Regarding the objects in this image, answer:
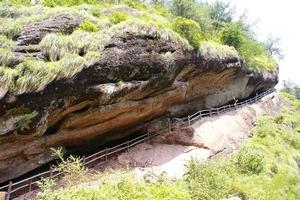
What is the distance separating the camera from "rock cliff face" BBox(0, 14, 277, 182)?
1138 cm

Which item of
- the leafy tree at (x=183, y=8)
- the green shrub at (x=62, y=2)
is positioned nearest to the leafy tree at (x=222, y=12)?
the leafy tree at (x=183, y=8)

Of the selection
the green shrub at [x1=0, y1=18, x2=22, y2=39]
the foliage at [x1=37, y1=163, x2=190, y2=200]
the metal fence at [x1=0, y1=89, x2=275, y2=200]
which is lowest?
the metal fence at [x1=0, y1=89, x2=275, y2=200]

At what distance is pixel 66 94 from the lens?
462 inches

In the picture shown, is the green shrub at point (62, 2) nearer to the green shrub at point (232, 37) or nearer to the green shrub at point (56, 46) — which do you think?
the green shrub at point (56, 46)

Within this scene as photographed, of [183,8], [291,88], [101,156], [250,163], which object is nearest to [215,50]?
[250,163]

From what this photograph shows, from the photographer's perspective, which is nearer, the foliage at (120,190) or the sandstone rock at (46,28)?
the foliage at (120,190)

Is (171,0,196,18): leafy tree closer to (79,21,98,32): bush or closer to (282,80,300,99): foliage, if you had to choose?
(79,21,98,32): bush

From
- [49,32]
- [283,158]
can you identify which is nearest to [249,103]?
[283,158]

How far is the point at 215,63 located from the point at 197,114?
3695 mm

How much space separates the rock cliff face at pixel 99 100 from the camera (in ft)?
37.3

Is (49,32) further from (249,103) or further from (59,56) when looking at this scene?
(249,103)

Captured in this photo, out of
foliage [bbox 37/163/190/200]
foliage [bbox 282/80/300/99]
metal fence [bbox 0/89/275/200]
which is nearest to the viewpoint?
foliage [bbox 37/163/190/200]

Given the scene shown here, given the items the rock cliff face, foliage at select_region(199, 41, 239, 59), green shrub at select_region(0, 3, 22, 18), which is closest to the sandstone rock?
the rock cliff face

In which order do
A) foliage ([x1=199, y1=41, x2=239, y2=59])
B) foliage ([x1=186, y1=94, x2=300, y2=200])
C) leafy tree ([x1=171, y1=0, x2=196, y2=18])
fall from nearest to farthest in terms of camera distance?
foliage ([x1=186, y1=94, x2=300, y2=200]) → foliage ([x1=199, y1=41, x2=239, y2=59]) → leafy tree ([x1=171, y1=0, x2=196, y2=18])
